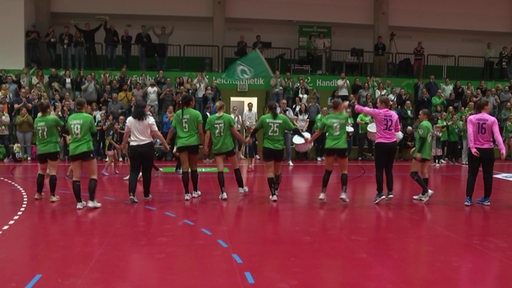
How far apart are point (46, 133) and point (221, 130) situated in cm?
325

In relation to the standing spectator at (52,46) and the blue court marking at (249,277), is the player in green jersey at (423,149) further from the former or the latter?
the standing spectator at (52,46)

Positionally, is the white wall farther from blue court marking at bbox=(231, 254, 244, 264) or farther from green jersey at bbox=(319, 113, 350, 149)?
blue court marking at bbox=(231, 254, 244, 264)

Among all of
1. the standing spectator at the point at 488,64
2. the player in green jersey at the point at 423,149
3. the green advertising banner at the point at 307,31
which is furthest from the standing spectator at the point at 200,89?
the standing spectator at the point at 488,64

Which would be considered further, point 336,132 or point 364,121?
point 364,121

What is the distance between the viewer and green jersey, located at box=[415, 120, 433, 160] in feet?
32.8

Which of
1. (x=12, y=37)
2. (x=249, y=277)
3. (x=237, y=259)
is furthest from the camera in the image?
(x=12, y=37)

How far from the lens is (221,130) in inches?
396

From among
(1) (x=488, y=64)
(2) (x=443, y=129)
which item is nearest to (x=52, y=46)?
(2) (x=443, y=129)

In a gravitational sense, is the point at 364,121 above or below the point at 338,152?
above

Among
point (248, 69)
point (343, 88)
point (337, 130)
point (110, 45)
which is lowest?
point (337, 130)

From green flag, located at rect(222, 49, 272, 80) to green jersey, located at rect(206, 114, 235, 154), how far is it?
10.9 meters

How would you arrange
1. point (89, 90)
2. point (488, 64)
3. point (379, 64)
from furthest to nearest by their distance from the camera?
point (488, 64), point (379, 64), point (89, 90)

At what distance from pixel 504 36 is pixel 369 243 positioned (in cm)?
2526

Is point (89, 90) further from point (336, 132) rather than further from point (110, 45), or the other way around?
point (336, 132)
